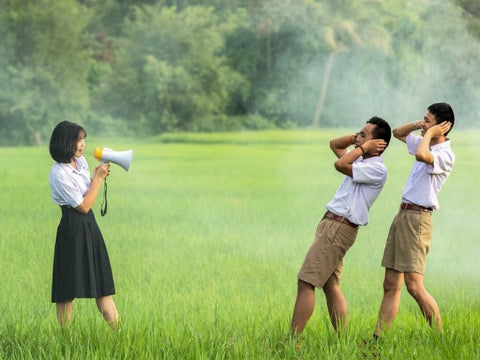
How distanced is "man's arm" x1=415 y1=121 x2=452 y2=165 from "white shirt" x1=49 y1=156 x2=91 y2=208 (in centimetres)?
164

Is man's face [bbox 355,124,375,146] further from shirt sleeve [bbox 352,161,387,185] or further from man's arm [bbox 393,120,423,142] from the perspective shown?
man's arm [bbox 393,120,423,142]

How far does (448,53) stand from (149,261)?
9733 mm

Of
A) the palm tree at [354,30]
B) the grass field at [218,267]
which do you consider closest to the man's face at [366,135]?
the grass field at [218,267]

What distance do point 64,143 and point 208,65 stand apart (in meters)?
16.2

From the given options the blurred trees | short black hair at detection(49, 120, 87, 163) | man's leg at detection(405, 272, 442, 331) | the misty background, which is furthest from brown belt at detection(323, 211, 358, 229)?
the blurred trees

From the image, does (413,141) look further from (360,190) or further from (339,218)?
(339,218)

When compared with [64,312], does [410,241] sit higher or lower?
higher

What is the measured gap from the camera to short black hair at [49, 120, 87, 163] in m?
5.00

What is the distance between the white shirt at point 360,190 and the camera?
496cm

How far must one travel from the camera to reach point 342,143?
5.21 metres

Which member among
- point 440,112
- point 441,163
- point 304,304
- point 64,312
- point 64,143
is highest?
point 440,112

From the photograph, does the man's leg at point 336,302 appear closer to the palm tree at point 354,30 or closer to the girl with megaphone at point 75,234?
the girl with megaphone at point 75,234

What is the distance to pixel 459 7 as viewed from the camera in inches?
583

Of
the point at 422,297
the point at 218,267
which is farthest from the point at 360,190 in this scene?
the point at 218,267
